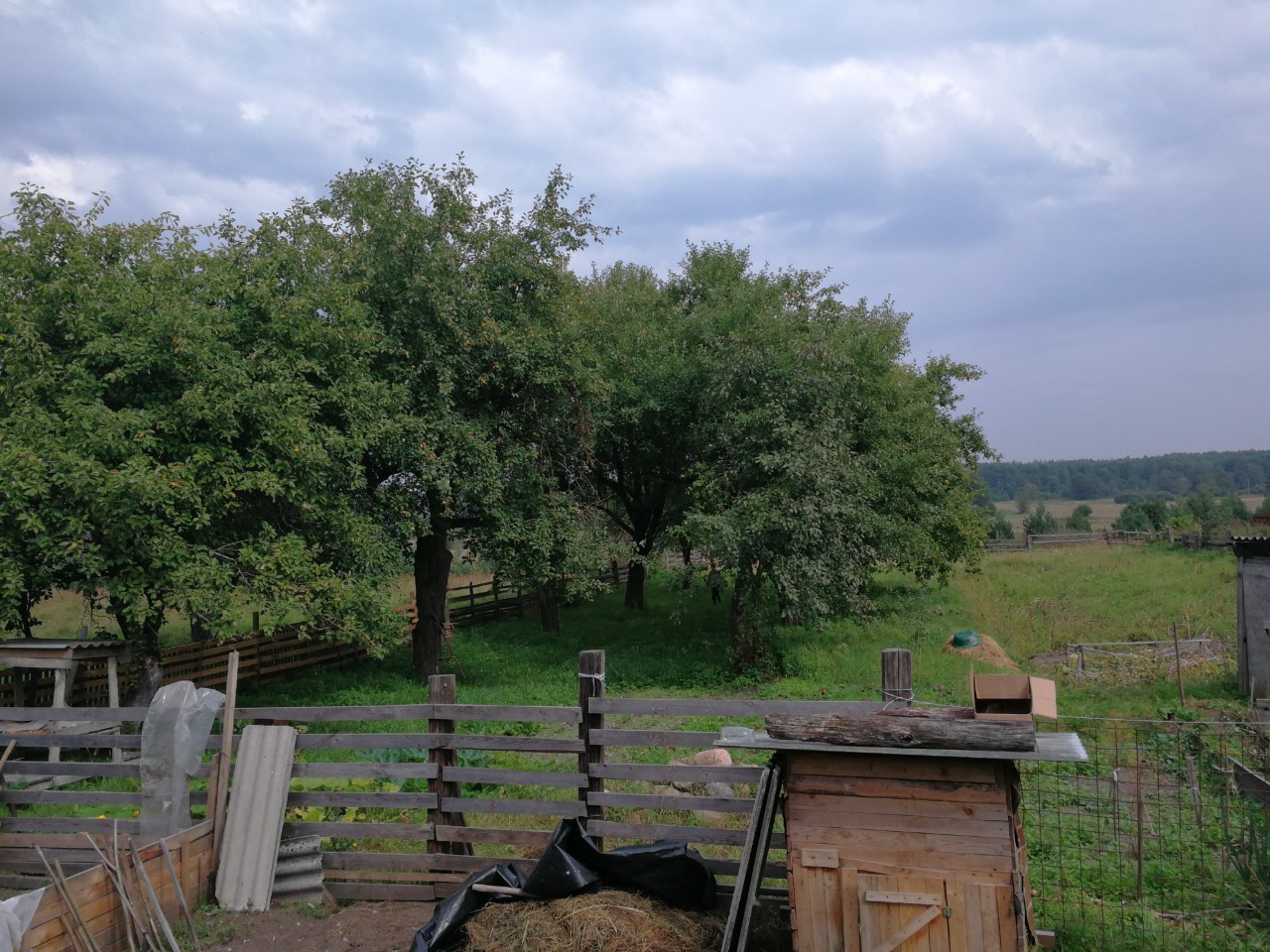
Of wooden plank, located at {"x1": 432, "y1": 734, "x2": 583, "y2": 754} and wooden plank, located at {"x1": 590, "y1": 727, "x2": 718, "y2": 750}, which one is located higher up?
wooden plank, located at {"x1": 590, "y1": 727, "x2": 718, "y2": 750}

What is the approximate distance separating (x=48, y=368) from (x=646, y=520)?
52.0ft

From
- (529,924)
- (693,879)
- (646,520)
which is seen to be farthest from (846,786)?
(646,520)

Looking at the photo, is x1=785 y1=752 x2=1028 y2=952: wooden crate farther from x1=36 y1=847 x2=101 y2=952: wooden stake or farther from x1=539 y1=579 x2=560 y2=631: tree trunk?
x1=539 y1=579 x2=560 y2=631: tree trunk

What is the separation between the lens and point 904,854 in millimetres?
4852

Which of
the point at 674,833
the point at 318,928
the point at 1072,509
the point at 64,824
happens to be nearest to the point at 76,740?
the point at 64,824

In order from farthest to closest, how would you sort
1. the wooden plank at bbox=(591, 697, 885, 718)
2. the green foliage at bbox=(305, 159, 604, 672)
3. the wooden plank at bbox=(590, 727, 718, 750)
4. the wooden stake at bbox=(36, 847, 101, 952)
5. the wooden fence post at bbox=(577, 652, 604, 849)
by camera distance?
the green foliage at bbox=(305, 159, 604, 672) < the wooden fence post at bbox=(577, 652, 604, 849) < the wooden plank at bbox=(590, 727, 718, 750) < the wooden plank at bbox=(591, 697, 885, 718) < the wooden stake at bbox=(36, 847, 101, 952)

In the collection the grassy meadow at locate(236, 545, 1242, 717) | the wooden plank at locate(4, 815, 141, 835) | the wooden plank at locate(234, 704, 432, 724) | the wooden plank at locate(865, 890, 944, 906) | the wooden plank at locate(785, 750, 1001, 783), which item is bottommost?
the grassy meadow at locate(236, 545, 1242, 717)

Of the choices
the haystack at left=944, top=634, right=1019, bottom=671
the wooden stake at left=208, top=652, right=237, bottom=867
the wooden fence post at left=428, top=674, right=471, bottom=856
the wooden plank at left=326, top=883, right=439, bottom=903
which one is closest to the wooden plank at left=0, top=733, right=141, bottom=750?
the wooden stake at left=208, top=652, right=237, bottom=867

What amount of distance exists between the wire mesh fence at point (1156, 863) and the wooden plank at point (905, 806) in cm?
115

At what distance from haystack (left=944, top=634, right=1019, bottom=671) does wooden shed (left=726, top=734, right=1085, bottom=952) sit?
15.1 meters

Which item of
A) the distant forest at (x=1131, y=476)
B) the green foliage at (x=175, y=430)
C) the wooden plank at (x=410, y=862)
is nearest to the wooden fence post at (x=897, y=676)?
the wooden plank at (x=410, y=862)

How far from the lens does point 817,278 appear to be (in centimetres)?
2778

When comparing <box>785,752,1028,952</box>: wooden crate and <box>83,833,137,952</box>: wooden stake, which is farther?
<box>83,833,137,952</box>: wooden stake

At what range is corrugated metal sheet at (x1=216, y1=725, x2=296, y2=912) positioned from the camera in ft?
22.2
